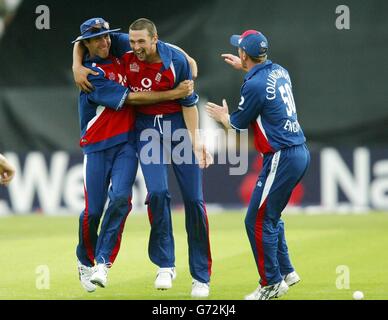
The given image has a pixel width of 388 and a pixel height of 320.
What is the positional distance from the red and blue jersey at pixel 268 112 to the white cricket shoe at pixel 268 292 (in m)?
1.13

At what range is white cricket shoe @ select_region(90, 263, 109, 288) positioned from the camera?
889 centimetres

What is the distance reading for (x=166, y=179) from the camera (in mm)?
9234

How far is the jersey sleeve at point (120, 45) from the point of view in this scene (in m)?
9.37

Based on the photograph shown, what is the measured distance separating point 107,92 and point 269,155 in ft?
4.89

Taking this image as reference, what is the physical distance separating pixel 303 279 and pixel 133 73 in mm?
2585

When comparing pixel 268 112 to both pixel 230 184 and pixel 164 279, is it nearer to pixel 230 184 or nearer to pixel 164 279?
pixel 164 279

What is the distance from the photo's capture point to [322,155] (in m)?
16.2

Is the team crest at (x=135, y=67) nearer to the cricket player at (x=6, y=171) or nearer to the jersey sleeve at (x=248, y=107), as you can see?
the jersey sleeve at (x=248, y=107)

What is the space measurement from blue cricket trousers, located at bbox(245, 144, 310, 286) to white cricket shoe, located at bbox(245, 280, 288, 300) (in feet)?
0.14
